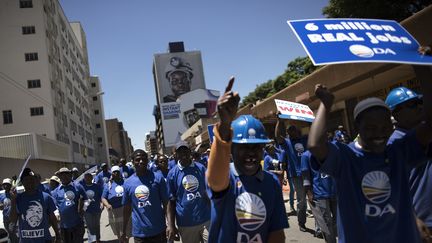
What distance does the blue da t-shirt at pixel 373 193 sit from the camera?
281cm

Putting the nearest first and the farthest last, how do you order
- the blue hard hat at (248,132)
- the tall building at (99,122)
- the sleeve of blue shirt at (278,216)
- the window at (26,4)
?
the blue hard hat at (248,132)
the sleeve of blue shirt at (278,216)
the window at (26,4)
the tall building at (99,122)

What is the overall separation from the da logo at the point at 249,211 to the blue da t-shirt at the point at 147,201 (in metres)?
3.48

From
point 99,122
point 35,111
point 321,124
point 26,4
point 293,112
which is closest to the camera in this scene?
point 321,124

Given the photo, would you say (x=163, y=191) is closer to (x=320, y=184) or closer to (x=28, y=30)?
(x=320, y=184)

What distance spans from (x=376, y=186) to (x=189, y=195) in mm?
3772

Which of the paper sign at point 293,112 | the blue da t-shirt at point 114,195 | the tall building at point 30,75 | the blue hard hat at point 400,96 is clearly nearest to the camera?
the blue hard hat at point 400,96

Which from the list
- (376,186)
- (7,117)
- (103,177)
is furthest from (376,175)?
(7,117)

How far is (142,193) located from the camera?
20.4 feet

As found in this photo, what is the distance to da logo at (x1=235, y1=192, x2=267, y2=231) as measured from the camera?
9.23 ft

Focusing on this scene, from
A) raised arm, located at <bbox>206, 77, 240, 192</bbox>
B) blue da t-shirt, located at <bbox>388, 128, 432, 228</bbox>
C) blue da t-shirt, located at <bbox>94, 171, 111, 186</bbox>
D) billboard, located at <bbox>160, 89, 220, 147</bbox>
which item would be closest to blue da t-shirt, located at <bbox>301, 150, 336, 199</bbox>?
blue da t-shirt, located at <bbox>388, 128, 432, 228</bbox>

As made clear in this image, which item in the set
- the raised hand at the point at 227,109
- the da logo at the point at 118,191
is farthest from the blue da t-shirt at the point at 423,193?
the da logo at the point at 118,191

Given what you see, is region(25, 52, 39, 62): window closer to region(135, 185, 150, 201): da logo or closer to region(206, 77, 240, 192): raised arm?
region(135, 185, 150, 201): da logo

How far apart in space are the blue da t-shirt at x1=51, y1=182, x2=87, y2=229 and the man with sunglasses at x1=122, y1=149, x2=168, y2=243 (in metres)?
3.01

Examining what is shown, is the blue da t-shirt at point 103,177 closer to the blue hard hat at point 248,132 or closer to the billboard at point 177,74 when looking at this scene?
the blue hard hat at point 248,132
